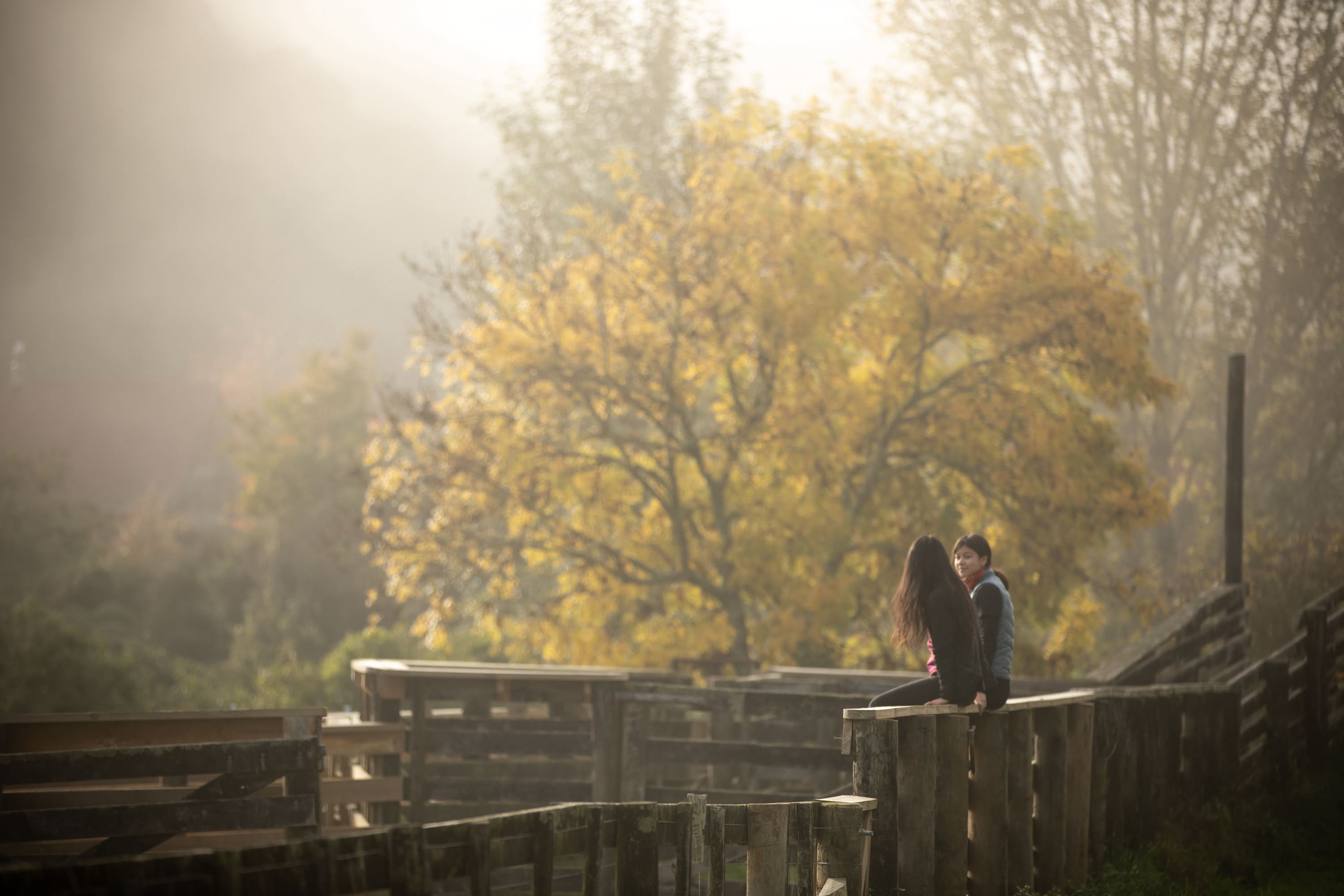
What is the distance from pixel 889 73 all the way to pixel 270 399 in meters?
28.9

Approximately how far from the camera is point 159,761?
7.32m

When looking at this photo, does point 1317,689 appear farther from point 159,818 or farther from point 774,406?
point 159,818

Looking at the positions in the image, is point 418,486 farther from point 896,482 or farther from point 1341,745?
point 1341,745

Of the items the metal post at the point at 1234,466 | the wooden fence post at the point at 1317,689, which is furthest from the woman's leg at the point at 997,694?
the metal post at the point at 1234,466

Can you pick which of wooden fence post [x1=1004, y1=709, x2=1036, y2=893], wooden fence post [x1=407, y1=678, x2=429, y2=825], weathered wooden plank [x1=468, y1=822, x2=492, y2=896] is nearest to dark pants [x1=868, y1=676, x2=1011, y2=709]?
wooden fence post [x1=1004, y1=709, x2=1036, y2=893]

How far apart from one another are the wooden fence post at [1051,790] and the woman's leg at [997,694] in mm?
754

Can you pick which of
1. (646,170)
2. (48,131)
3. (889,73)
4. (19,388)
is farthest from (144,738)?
(48,131)

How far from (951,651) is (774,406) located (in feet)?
38.5

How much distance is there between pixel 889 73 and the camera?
27391 mm

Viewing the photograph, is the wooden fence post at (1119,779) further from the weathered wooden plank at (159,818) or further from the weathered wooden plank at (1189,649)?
the weathered wooden plank at (159,818)

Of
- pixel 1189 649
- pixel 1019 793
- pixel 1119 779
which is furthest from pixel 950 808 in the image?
pixel 1189 649

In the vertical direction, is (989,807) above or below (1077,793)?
above

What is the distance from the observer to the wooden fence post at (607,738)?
10.0 metres

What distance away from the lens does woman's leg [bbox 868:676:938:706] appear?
678cm
